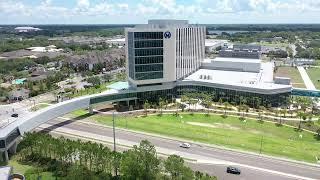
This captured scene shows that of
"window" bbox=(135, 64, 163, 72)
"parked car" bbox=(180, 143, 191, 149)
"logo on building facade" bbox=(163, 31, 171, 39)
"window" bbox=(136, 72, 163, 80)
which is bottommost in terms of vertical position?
"parked car" bbox=(180, 143, 191, 149)

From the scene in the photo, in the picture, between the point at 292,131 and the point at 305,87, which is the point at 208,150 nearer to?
the point at 292,131

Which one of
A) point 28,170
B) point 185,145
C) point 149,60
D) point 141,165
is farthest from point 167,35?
point 141,165

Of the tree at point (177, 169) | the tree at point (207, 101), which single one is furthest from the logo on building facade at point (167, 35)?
the tree at point (177, 169)

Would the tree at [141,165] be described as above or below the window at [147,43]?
below

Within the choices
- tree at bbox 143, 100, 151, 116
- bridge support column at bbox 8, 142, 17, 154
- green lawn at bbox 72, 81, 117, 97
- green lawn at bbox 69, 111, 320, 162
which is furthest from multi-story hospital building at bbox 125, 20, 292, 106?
bridge support column at bbox 8, 142, 17, 154

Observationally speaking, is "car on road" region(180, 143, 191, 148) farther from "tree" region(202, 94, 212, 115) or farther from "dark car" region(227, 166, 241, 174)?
"tree" region(202, 94, 212, 115)

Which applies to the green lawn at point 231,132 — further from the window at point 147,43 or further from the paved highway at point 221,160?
the window at point 147,43

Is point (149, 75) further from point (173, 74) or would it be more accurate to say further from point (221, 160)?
point (221, 160)
